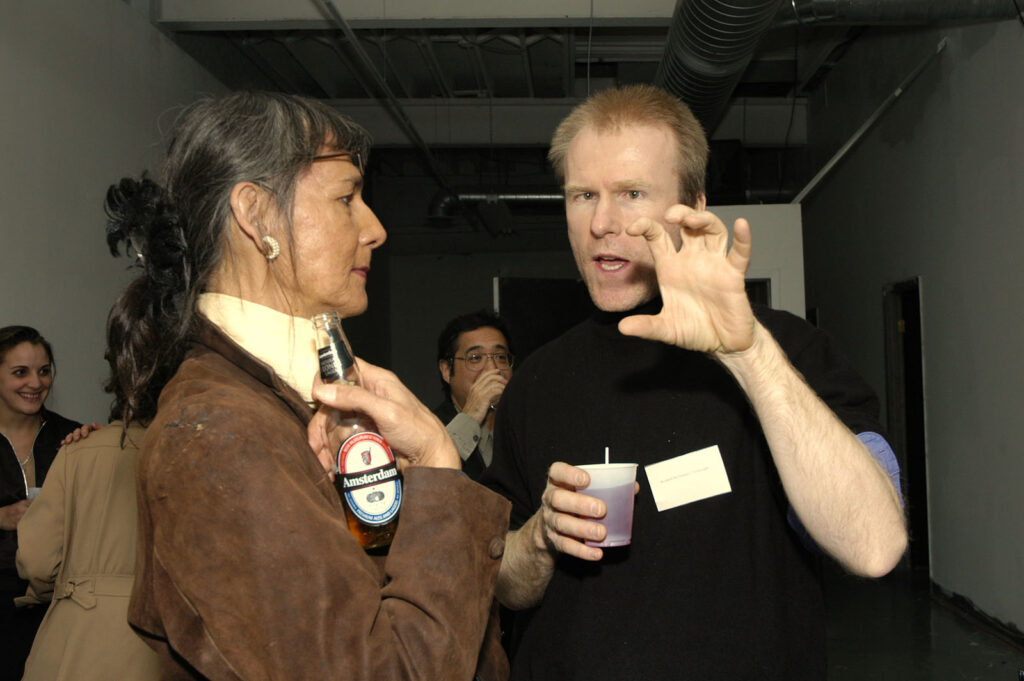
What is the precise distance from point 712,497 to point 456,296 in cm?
1403

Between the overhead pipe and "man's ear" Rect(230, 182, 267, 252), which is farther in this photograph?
the overhead pipe

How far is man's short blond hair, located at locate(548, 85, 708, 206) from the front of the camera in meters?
1.64

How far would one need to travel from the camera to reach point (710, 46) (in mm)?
4766

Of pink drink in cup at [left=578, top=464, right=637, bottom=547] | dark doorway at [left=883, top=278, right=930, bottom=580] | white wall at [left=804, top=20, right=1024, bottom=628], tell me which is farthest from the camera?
dark doorway at [left=883, top=278, right=930, bottom=580]

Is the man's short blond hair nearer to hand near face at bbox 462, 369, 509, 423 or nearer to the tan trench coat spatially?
the tan trench coat

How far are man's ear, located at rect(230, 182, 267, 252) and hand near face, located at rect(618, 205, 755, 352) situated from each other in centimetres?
53

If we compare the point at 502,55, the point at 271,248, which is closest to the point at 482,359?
the point at 271,248

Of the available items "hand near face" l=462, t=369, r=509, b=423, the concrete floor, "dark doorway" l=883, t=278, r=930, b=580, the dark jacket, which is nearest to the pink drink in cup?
"hand near face" l=462, t=369, r=509, b=423

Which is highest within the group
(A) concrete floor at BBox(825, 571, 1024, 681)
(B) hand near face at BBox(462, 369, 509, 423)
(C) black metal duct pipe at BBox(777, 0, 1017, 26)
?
(C) black metal duct pipe at BBox(777, 0, 1017, 26)

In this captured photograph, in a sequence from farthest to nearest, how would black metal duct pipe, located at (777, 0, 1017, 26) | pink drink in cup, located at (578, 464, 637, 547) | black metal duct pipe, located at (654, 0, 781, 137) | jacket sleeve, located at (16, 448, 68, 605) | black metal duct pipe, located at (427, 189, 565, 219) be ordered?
1. black metal duct pipe, located at (427, 189, 565, 219)
2. black metal duct pipe, located at (777, 0, 1017, 26)
3. black metal duct pipe, located at (654, 0, 781, 137)
4. jacket sleeve, located at (16, 448, 68, 605)
5. pink drink in cup, located at (578, 464, 637, 547)

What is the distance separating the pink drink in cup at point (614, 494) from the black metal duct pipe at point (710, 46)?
3481 mm

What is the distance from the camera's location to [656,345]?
5.46ft

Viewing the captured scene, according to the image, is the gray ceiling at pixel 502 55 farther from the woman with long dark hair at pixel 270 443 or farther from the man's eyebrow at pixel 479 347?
the woman with long dark hair at pixel 270 443

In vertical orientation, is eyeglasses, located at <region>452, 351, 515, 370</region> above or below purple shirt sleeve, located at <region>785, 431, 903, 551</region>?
above
